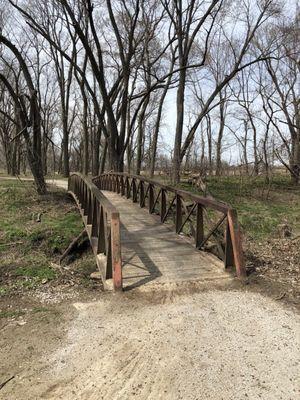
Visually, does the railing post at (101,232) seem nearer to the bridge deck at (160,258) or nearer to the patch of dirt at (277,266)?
the bridge deck at (160,258)

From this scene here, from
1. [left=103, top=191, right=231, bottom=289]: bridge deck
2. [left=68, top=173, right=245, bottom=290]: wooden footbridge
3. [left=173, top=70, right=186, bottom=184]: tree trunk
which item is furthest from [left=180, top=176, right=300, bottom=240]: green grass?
[left=103, top=191, right=231, bottom=289]: bridge deck

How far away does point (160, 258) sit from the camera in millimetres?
7582

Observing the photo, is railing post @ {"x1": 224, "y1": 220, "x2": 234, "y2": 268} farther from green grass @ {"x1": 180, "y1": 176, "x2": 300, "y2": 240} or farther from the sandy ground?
green grass @ {"x1": 180, "y1": 176, "x2": 300, "y2": 240}

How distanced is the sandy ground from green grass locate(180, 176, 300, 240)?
5.53 m

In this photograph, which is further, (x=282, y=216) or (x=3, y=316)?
(x=282, y=216)

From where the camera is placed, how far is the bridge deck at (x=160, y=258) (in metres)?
6.65

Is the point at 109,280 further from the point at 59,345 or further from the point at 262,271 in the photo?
the point at 262,271

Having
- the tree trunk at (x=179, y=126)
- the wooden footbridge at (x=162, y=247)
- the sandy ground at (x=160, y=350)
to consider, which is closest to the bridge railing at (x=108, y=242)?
the wooden footbridge at (x=162, y=247)

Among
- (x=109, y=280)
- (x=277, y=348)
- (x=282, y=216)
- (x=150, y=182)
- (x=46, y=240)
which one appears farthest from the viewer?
(x=282, y=216)

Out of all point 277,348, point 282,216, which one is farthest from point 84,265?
point 282,216

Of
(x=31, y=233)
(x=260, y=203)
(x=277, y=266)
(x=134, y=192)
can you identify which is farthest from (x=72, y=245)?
(x=260, y=203)

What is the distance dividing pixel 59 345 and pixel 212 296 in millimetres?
2480

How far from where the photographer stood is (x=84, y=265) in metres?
8.62

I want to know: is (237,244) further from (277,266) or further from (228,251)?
(277,266)
